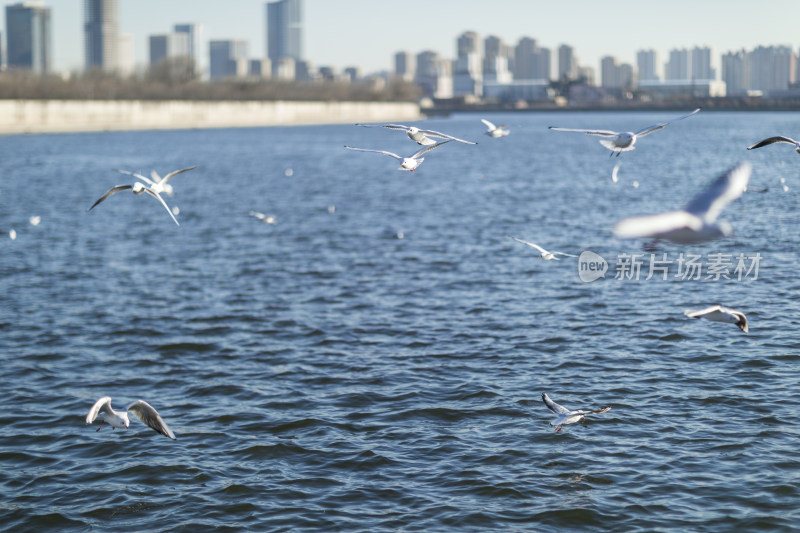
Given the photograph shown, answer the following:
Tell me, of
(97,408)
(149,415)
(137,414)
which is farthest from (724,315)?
(97,408)

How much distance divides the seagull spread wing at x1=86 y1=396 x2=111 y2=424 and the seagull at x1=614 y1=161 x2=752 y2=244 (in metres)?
7.27

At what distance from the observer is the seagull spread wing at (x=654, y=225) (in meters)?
9.80

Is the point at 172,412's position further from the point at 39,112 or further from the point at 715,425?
the point at 39,112

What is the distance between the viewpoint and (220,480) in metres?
16.6

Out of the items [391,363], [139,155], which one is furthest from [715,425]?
[139,155]

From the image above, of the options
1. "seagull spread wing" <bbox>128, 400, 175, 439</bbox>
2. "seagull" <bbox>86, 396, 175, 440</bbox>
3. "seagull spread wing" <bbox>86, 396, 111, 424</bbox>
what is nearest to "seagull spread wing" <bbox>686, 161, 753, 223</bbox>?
"seagull" <bbox>86, 396, 175, 440</bbox>

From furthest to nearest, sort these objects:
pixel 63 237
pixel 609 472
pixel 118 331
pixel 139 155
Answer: pixel 139 155
pixel 63 237
pixel 118 331
pixel 609 472

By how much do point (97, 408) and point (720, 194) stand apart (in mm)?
8830

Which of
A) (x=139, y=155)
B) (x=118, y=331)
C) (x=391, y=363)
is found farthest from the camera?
(x=139, y=155)

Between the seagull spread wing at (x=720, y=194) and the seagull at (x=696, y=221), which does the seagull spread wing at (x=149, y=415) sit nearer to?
the seagull at (x=696, y=221)

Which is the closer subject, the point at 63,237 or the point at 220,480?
the point at 220,480

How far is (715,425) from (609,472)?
326 cm

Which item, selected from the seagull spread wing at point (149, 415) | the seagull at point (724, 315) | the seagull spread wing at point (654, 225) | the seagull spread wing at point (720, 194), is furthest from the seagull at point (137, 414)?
the seagull at point (724, 315)

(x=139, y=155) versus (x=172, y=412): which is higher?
(x=139, y=155)
